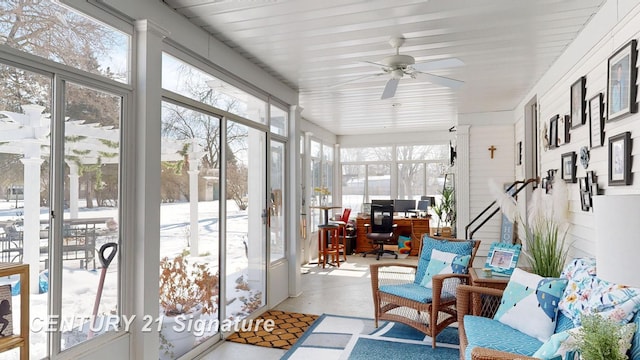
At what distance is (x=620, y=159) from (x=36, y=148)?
324 cm

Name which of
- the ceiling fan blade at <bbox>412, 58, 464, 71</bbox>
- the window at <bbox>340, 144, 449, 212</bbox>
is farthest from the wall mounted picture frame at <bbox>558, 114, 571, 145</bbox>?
the window at <bbox>340, 144, 449, 212</bbox>

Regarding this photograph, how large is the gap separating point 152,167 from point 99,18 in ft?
2.96

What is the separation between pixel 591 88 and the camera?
297 centimetres

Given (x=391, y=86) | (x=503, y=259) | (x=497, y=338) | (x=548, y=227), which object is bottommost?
(x=497, y=338)

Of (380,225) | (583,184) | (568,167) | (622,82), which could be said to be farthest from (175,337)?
(380,225)

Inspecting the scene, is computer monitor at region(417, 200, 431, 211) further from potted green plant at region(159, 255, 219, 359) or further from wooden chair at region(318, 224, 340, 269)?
potted green plant at region(159, 255, 219, 359)

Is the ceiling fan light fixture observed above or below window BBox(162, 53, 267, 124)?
above

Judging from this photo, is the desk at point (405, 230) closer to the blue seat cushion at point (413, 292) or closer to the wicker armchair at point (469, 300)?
the blue seat cushion at point (413, 292)

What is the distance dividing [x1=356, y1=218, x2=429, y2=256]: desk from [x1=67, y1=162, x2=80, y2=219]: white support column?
21.2ft

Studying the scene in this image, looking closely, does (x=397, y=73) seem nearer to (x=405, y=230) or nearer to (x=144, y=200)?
(x=144, y=200)

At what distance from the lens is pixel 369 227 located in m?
8.15

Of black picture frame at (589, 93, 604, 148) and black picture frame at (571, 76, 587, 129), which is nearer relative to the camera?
black picture frame at (589, 93, 604, 148)

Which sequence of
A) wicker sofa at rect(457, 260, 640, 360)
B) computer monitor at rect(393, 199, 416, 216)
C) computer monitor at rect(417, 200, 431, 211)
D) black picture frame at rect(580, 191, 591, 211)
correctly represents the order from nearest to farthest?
wicker sofa at rect(457, 260, 640, 360)
black picture frame at rect(580, 191, 591, 211)
computer monitor at rect(417, 200, 431, 211)
computer monitor at rect(393, 199, 416, 216)

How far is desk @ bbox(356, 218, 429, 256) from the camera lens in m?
7.82
